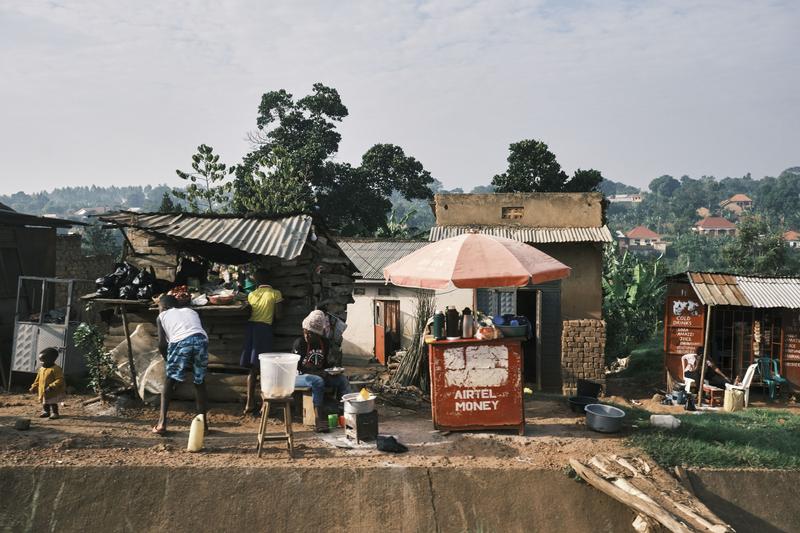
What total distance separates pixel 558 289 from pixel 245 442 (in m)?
10.6

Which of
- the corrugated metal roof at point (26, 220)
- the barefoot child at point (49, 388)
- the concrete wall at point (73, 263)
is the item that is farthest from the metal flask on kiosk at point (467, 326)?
the concrete wall at point (73, 263)

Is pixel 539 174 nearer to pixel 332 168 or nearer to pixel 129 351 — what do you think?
pixel 332 168

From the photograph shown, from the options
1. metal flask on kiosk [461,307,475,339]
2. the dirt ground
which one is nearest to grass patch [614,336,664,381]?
the dirt ground

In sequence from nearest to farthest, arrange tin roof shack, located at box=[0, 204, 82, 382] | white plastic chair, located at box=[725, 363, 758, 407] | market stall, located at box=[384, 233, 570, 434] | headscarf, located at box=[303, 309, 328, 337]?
1. market stall, located at box=[384, 233, 570, 434]
2. headscarf, located at box=[303, 309, 328, 337]
3. tin roof shack, located at box=[0, 204, 82, 382]
4. white plastic chair, located at box=[725, 363, 758, 407]

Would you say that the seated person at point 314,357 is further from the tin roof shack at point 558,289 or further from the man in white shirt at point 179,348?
the tin roof shack at point 558,289

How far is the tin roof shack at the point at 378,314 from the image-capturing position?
Answer: 18.2 meters

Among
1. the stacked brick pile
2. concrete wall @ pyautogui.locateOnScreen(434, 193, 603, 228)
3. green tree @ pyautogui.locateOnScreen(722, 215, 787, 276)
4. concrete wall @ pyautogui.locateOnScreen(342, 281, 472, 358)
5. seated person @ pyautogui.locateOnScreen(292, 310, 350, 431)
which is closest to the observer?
Answer: seated person @ pyautogui.locateOnScreen(292, 310, 350, 431)

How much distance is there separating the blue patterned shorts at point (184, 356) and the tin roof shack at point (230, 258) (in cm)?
96

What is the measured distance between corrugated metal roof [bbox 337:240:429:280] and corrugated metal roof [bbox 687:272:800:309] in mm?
8361

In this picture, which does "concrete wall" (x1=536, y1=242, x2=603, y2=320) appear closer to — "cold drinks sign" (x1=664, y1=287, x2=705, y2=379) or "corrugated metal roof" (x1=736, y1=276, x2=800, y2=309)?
"cold drinks sign" (x1=664, y1=287, x2=705, y2=379)

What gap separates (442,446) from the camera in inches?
276

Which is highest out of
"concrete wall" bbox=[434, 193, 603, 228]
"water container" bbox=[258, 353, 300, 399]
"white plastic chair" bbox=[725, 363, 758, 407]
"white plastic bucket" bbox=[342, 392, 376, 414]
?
"concrete wall" bbox=[434, 193, 603, 228]

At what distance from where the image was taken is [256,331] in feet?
26.9

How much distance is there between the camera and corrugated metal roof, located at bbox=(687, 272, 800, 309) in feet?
42.7
